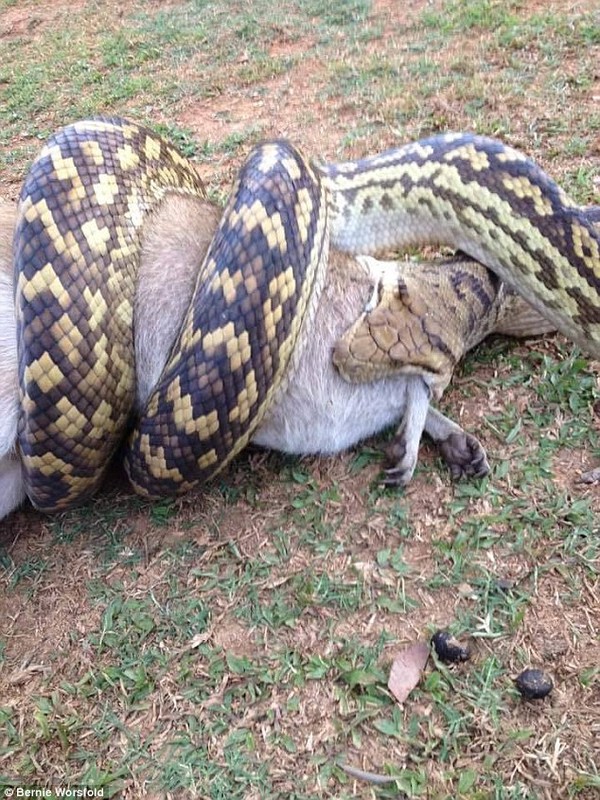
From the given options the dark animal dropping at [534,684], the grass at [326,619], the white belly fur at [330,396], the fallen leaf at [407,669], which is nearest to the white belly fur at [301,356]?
the white belly fur at [330,396]

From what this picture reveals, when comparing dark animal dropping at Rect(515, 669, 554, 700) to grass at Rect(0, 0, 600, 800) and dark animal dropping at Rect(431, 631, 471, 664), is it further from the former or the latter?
dark animal dropping at Rect(431, 631, 471, 664)

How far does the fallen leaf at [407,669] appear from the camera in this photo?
2.49m

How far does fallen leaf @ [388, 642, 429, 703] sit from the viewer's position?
249cm

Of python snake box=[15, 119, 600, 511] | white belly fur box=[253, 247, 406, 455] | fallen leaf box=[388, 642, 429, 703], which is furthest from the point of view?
white belly fur box=[253, 247, 406, 455]

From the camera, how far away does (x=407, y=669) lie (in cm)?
254

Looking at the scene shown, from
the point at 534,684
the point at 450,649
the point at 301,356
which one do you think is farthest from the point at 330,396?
the point at 534,684

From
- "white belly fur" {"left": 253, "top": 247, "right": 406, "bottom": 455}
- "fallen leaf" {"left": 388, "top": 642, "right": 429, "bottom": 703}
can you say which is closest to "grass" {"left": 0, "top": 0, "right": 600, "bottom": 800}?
"fallen leaf" {"left": 388, "top": 642, "right": 429, "bottom": 703}

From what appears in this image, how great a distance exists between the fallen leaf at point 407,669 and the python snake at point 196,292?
1018mm

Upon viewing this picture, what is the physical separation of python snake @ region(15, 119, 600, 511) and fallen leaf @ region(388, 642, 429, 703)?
1.02 metres

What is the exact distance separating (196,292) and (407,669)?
5.22ft

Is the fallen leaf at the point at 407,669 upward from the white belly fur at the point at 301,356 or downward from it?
downward

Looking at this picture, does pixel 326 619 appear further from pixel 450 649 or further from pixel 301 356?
pixel 301 356

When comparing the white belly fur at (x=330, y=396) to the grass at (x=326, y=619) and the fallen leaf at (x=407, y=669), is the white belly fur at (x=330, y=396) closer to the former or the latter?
the grass at (x=326, y=619)

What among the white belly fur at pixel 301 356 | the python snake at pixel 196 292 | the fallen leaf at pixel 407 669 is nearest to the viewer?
the fallen leaf at pixel 407 669
